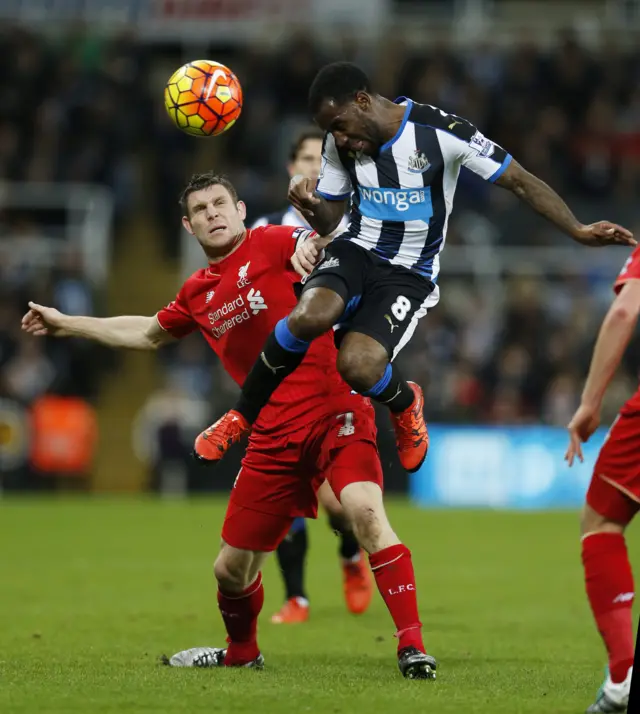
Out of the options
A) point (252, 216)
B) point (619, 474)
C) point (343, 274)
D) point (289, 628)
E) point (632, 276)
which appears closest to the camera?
point (632, 276)

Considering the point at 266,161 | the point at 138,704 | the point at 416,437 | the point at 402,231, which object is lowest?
the point at 138,704

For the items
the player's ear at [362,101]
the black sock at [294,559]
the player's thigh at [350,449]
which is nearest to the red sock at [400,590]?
the player's thigh at [350,449]

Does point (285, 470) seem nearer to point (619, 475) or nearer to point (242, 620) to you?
point (242, 620)

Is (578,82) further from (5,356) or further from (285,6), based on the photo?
(5,356)

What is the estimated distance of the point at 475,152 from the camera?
20.5 ft

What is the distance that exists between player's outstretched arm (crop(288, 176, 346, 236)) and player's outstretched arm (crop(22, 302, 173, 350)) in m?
1.05

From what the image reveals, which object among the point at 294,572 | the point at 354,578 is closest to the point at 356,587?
the point at 354,578

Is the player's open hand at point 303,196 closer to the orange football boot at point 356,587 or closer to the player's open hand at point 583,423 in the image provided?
the player's open hand at point 583,423

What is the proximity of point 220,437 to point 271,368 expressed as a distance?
1.39 feet

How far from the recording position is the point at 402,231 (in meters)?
6.34

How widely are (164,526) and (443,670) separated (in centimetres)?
889

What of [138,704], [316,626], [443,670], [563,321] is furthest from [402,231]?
[563,321]

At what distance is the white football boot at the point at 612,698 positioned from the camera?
4.83 m

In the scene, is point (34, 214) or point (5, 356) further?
point (34, 214)
